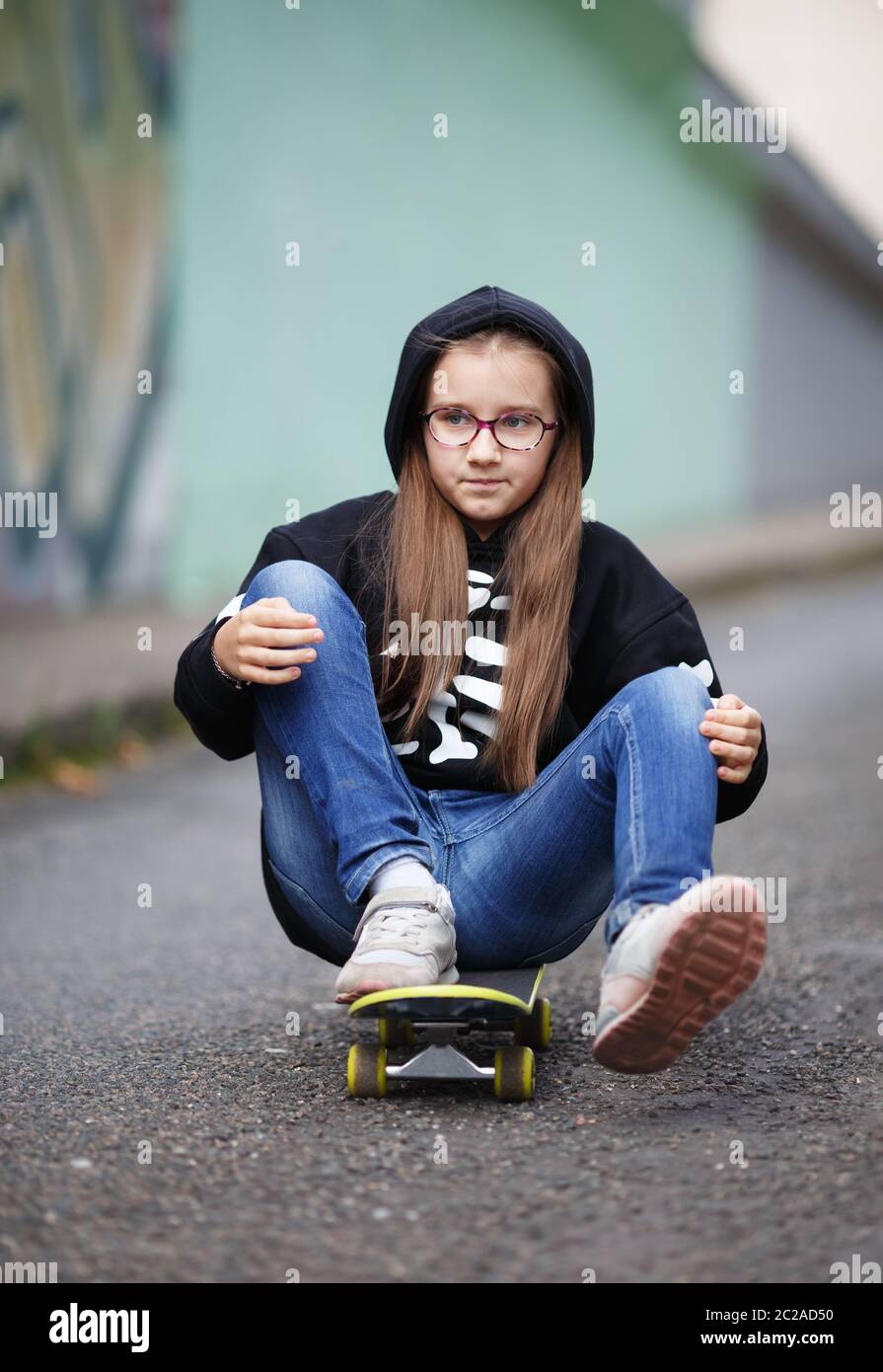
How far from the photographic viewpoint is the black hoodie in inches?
90.0

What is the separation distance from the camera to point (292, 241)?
725cm

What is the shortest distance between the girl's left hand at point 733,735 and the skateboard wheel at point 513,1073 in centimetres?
46

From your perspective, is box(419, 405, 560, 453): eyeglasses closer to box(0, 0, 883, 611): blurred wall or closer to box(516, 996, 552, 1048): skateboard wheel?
box(516, 996, 552, 1048): skateboard wheel

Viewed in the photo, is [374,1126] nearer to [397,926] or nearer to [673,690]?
[397,926]

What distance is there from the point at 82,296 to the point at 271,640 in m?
4.36

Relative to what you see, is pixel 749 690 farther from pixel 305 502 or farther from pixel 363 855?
pixel 363 855

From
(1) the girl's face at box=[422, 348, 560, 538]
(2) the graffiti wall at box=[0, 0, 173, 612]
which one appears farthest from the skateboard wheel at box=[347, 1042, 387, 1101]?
(2) the graffiti wall at box=[0, 0, 173, 612]

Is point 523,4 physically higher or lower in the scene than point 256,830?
higher

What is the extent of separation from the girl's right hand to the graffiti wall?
12.0ft

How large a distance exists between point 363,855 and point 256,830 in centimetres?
243

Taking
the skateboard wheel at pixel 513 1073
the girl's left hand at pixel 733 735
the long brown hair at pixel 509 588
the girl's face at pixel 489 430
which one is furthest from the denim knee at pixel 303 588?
the skateboard wheel at pixel 513 1073

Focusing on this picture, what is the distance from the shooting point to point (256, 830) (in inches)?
179
